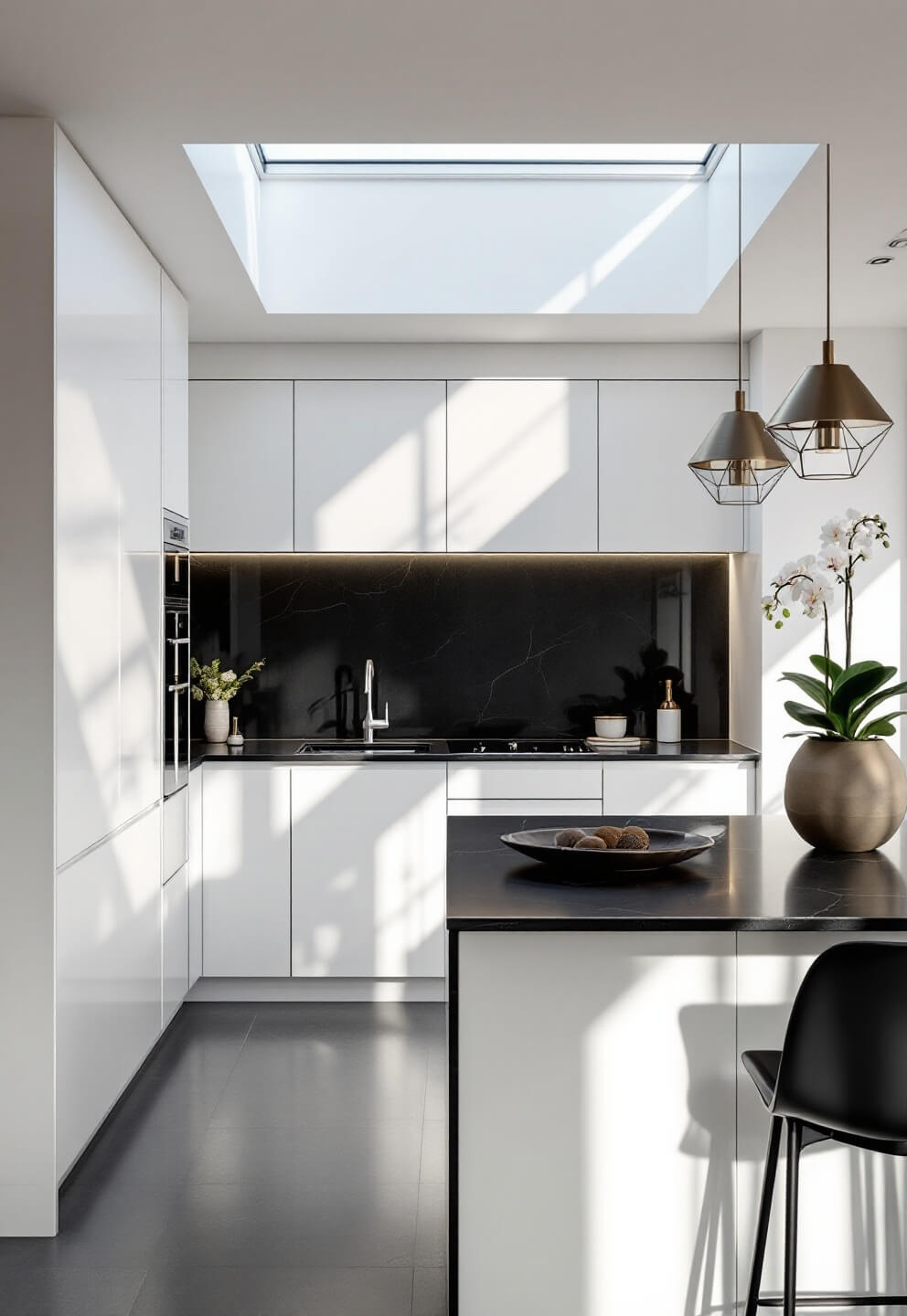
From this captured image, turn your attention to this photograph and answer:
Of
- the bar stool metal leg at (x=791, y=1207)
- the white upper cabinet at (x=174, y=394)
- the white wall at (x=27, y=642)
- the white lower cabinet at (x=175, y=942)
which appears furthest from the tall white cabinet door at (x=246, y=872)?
the bar stool metal leg at (x=791, y=1207)

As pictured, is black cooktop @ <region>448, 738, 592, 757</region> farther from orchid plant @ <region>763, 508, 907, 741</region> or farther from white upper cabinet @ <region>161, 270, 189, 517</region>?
orchid plant @ <region>763, 508, 907, 741</region>

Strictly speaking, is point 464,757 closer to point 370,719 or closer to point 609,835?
point 370,719

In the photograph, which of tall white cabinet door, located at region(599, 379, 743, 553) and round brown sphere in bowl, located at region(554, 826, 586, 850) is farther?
tall white cabinet door, located at region(599, 379, 743, 553)

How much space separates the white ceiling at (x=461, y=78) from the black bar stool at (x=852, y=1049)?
1.85 m

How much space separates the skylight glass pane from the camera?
4418 millimetres

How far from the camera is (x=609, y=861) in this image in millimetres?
2514

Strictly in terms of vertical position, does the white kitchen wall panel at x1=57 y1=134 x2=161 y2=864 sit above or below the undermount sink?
above

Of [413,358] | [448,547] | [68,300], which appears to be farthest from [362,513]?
[68,300]

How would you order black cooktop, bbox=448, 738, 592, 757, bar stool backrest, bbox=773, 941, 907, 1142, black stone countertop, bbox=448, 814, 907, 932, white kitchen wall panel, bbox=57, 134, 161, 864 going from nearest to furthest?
bar stool backrest, bbox=773, 941, 907, 1142, black stone countertop, bbox=448, 814, 907, 932, white kitchen wall panel, bbox=57, 134, 161, 864, black cooktop, bbox=448, 738, 592, 757

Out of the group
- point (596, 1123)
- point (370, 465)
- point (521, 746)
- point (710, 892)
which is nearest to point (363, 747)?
point (521, 746)

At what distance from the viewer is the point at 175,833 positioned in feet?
14.3

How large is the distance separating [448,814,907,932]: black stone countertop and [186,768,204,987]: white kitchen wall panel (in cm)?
190

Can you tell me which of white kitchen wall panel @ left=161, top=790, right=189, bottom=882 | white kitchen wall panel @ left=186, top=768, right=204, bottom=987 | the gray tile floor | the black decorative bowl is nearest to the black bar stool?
the black decorative bowl

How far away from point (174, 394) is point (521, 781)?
6.51 ft
